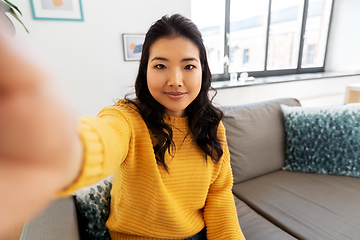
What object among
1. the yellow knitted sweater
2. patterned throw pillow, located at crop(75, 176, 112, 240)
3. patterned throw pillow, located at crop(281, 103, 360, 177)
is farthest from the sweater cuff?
patterned throw pillow, located at crop(281, 103, 360, 177)

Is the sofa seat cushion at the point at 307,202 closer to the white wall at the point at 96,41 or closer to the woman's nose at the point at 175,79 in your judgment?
the woman's nose at the point at 175,79

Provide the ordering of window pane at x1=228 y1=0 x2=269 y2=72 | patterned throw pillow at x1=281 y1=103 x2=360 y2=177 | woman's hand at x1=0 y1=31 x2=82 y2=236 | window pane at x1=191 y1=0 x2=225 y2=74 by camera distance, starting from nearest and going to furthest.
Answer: woman's hand at x1=0 y1=31 x2=82 y2=236 < patterned throw pillow at x1=281 y1=103 x2=360 y2=177 < window pane at x1=191 y1=0 x2=225 y2=74 < window pane at x1=228 y1=0 x2=269 y2=72

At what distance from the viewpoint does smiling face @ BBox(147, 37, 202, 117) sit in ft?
2.47

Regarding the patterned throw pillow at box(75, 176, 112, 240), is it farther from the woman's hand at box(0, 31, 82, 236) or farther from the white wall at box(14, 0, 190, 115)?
the white wall at box(14, 0, 190, 115)

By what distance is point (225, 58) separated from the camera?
2.79 m

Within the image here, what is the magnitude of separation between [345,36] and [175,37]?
3854 mm

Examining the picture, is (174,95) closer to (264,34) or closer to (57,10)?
(57,10)

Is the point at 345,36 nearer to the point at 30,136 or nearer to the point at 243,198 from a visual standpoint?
the point at 243,198

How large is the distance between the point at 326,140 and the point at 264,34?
215 centimetres

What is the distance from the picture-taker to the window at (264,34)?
111 inches

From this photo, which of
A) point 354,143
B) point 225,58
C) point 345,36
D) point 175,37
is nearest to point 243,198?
point 354,143

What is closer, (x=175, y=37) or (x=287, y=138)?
(x=175, y=37)

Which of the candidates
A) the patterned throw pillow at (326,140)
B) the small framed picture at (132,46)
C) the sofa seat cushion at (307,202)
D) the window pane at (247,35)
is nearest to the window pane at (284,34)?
the window pane at (247,35)

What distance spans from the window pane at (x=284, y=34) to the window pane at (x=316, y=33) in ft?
0.64
